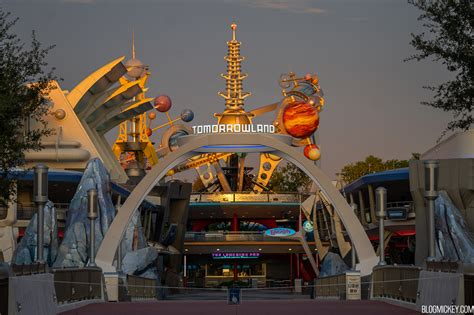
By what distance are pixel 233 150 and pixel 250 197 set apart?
246ft

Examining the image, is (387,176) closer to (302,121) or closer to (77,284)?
(302,121)

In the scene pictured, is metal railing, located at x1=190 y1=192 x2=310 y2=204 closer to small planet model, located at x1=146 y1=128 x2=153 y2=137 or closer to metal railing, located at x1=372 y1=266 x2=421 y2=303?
small planet model, located at x1=146 y1=128 x2=153 y2=137

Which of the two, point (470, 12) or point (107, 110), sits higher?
point (107, 110)

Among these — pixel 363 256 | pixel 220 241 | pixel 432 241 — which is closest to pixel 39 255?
pixel 432 241

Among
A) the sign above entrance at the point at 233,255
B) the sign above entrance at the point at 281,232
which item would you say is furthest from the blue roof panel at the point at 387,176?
the sign above entrance at the point at 233,255

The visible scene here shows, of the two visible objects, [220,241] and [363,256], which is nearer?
[363,256]

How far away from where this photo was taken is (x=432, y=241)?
3328 centimetres

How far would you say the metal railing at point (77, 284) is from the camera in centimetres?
3212

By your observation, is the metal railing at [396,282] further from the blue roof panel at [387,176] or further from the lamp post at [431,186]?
the blue roof panel at [387,176]

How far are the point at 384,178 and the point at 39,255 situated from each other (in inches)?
2355

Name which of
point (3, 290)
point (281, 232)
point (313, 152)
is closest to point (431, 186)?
point (3, 290)

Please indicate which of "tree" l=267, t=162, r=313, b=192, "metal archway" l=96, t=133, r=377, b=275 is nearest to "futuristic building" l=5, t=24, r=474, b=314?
"metal archway" l=96, t=133, r=377, b=275

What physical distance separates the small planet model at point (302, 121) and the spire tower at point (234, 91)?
11898 millimetres

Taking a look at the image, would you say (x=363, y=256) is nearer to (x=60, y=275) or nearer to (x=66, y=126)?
(x=60, y=275)
